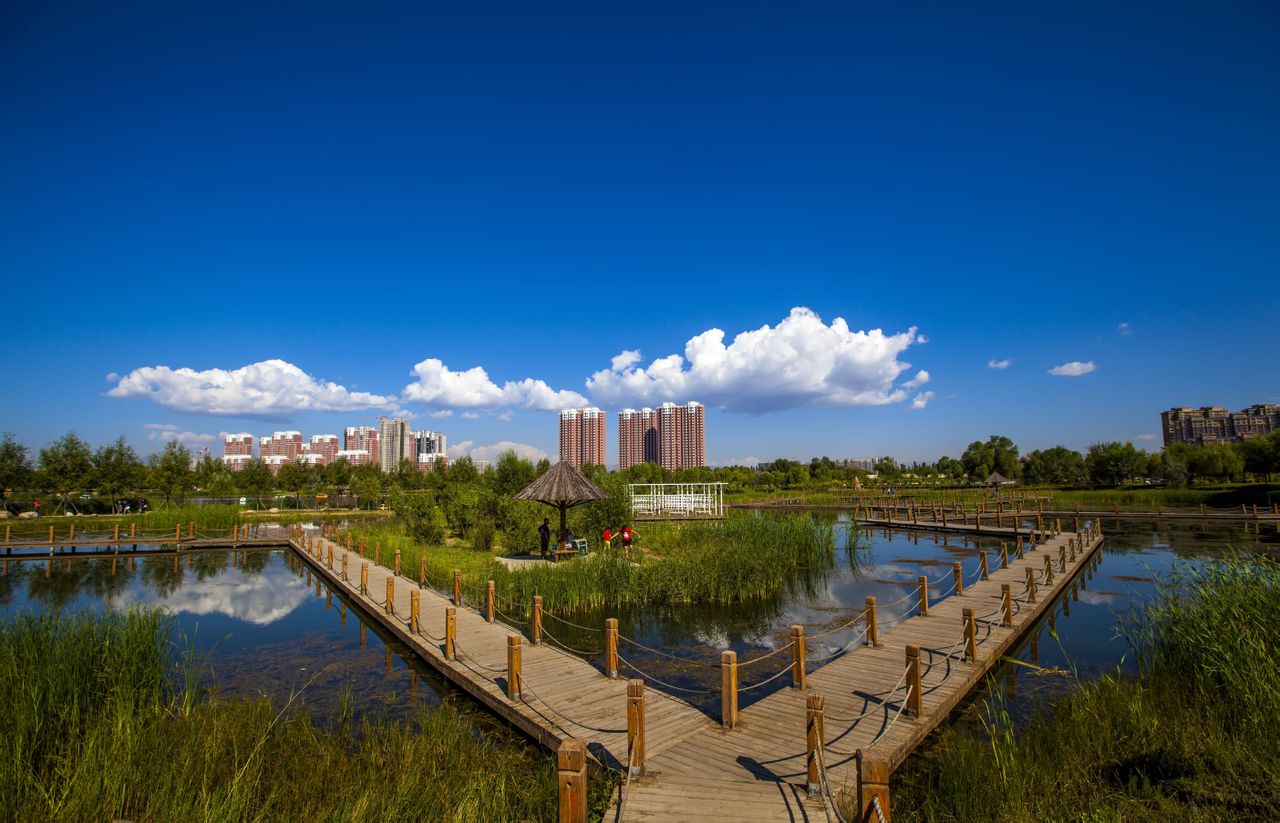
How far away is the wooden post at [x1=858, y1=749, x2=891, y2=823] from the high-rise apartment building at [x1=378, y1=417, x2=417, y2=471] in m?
131

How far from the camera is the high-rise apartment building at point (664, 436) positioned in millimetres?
104438

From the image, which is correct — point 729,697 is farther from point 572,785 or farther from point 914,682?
point 572,785

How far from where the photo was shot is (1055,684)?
32.9ft

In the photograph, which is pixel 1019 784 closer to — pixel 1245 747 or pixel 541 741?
pixel 1245 747

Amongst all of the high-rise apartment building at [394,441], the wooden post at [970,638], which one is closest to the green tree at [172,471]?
the wooden post at [970,638]

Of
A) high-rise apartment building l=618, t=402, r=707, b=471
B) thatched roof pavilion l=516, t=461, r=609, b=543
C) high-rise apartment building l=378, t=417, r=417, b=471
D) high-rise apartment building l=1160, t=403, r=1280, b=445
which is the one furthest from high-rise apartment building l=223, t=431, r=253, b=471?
high-rise apartment building l=1160, t=403, r=1280, b=445

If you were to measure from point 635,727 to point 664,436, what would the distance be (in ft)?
333

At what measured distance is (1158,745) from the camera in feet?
20.9

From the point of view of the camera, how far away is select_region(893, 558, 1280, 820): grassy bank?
538 centimetres

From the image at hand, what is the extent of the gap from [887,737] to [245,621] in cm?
1533

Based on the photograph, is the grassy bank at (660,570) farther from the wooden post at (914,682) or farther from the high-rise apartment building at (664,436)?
the high-rise apartment building at (664,436)

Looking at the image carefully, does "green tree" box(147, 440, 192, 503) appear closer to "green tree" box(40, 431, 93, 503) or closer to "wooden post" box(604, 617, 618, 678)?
"green tree" box(40, 431, 93, 503)

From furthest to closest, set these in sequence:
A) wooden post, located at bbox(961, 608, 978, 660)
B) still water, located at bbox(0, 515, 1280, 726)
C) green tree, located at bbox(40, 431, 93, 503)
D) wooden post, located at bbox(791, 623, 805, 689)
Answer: green tree, located at bbox(40, 431, 93, 503)
still water, located at bbox(0, 515, 1280, 726)
wooden post, located at bbox(961, 608, 978, 660)
wooden post, located at bbox(791, 623, 805, 689)

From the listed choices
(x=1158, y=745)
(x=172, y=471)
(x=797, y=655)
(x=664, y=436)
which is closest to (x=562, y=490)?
(x=797, y=655)
